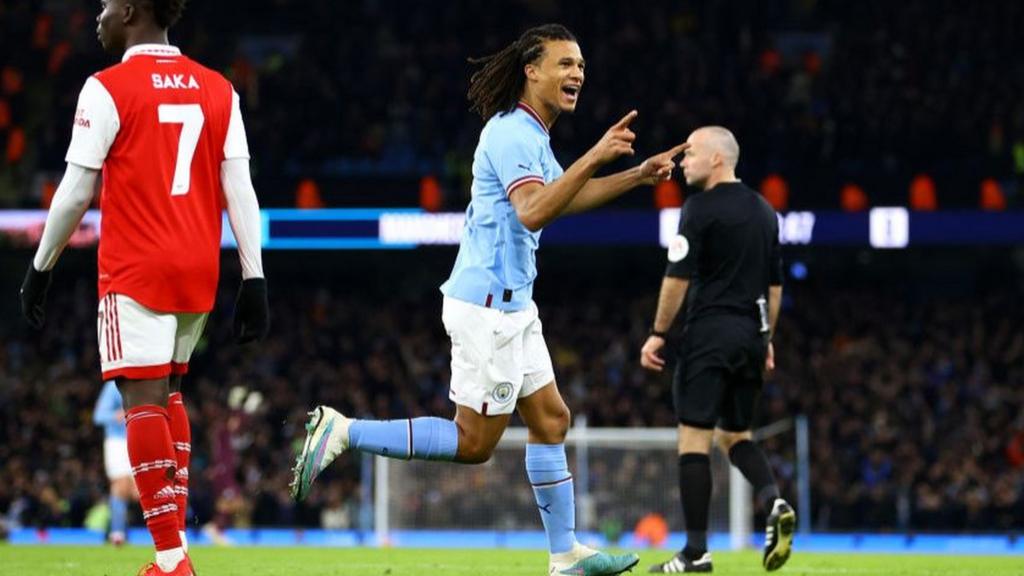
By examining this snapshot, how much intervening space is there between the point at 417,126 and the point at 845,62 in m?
6.18

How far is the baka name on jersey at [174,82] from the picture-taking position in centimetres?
612

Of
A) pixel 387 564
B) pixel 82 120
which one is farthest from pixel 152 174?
pixel 387 564

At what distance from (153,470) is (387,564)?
3856 millimetres

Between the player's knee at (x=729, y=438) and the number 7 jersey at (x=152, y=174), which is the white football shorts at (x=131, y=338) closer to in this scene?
the number 7 jersey at (x=152, y=174)

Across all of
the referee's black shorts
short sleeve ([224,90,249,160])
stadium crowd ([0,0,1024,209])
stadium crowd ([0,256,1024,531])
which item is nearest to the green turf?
the referee's black shorts

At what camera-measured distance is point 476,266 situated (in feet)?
22.2

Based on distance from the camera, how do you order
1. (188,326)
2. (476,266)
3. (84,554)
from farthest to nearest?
(84,554)
(476,266)
(188,326)

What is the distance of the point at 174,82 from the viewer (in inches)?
242

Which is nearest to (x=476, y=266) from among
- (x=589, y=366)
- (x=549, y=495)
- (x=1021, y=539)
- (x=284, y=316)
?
(x=549, y=495)

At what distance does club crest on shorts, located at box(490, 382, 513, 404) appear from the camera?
6.67 meters

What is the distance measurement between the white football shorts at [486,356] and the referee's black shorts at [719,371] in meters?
1.80

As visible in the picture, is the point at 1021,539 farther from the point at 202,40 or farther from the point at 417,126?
the point at 202,40

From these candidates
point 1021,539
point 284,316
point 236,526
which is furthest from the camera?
point 284,316

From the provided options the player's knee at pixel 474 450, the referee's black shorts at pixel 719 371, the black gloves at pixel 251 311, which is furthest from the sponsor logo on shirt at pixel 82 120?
the referee's black shorts at pixel 719 371
